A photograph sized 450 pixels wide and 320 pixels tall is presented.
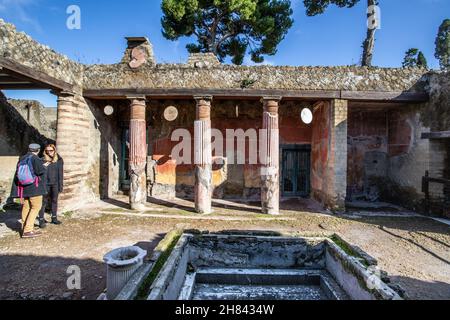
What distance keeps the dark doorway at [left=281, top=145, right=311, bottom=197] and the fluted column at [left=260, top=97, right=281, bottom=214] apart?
236cm

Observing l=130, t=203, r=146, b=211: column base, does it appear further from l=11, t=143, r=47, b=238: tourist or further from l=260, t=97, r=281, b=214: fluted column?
l=260, t=97, r=281, b=214: fluted column

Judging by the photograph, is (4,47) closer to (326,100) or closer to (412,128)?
(326,100)

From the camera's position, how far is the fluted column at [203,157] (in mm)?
7684

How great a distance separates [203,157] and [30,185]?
4238mm

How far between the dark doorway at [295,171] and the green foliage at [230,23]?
889cm

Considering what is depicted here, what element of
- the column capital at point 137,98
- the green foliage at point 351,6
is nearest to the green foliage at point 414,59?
the green foliage at point 351,6

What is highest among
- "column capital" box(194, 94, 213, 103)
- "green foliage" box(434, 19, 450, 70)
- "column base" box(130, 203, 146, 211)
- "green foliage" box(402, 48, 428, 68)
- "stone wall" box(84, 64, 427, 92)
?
"green foliage" box(434, 19, 450, 70)

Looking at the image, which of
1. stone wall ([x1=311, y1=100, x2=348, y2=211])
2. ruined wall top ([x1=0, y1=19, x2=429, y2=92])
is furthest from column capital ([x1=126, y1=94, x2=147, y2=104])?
stone wall ([x1=311, y1=100, x2=348, y2=211])

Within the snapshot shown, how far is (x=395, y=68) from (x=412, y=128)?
2027mm

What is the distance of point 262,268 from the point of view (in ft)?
15.1

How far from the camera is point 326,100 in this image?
800 centimetres

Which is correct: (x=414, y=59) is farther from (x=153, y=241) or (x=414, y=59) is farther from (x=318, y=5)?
(x=153, y=241)

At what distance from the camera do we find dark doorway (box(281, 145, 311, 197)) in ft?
32.6

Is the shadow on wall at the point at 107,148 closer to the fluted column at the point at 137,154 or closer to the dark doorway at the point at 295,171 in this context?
the fluted column at the point at 137,154
